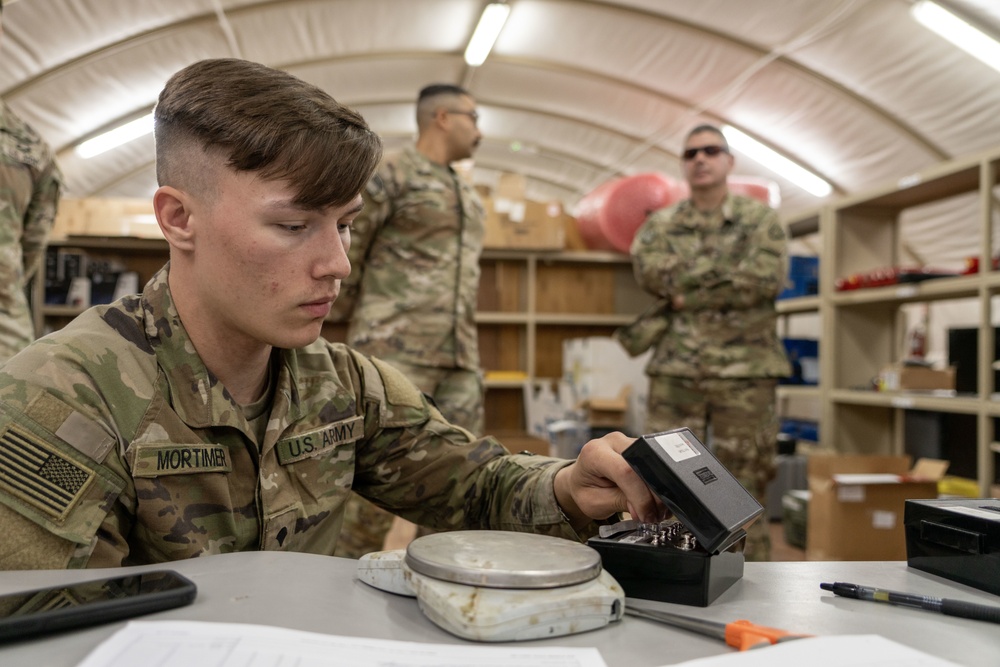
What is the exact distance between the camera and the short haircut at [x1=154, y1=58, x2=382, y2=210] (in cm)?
89

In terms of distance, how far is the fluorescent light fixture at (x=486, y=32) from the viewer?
5.85 m

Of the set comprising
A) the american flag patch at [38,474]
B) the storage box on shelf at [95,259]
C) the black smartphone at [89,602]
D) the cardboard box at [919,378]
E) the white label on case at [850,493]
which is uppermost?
the storage box on shelf at [95,259]

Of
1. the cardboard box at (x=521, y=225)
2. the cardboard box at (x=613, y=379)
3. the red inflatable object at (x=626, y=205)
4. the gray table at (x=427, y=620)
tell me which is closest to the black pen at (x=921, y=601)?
the gray table at (x=427, y=620)

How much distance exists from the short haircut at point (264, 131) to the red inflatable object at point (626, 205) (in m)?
3.76

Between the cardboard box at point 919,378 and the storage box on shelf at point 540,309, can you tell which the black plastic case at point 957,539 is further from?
the storage box on shelf at point 540,309

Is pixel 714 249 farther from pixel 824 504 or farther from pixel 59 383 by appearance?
pixel 59 383

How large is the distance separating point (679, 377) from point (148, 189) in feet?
24.3

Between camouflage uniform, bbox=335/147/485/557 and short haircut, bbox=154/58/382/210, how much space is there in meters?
1.57

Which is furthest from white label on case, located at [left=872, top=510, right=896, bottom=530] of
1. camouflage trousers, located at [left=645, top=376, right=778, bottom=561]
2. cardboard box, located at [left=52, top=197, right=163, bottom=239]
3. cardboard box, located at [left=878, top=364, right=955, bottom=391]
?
cardboard box, located at [left=52, top=197, right=163, bottom=239]

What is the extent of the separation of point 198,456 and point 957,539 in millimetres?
790

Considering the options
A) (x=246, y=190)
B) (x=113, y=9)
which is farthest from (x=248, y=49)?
(x=246, y=190)

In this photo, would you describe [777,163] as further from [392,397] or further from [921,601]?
[921,601]

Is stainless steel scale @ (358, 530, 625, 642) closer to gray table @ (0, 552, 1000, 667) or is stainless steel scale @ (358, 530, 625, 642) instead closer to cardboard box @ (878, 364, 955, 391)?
gray table @ (0, 552, 1000, 667)

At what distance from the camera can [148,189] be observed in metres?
8.67
